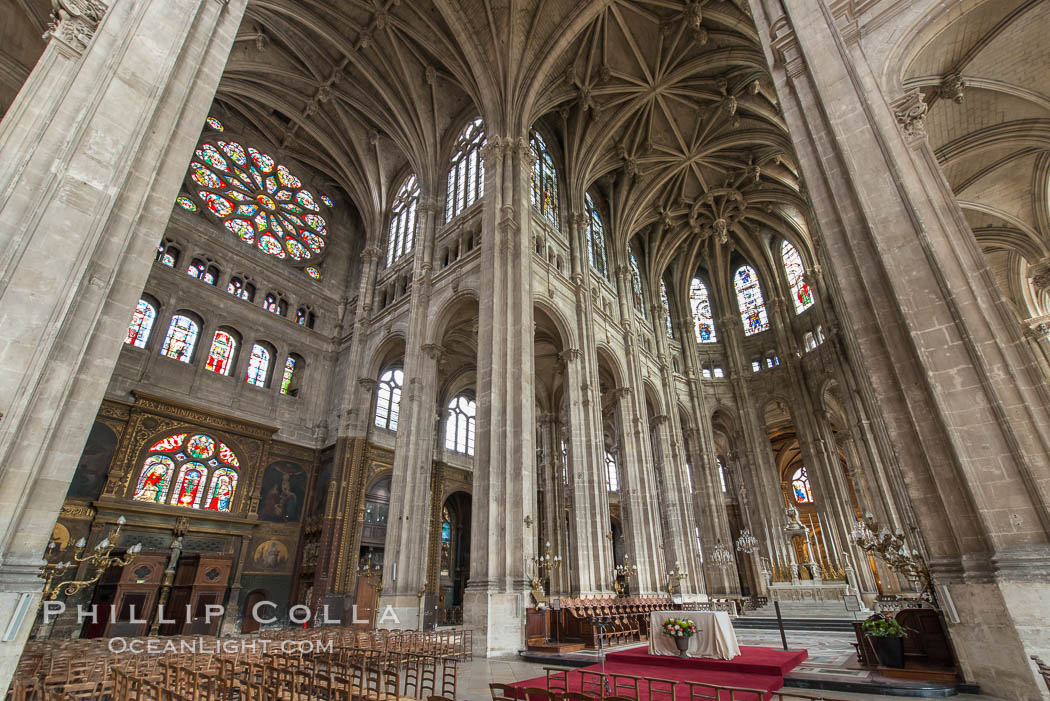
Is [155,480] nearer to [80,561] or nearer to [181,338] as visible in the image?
[80,561]

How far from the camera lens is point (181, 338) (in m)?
17.8

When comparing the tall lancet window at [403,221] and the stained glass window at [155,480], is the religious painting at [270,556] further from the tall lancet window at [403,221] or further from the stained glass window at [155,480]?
the tall lancet window at [403,221]

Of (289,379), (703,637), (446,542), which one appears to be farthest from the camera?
(446,542)

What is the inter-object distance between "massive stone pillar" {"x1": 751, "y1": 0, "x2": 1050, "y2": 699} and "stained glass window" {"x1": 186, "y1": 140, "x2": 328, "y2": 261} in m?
21.6

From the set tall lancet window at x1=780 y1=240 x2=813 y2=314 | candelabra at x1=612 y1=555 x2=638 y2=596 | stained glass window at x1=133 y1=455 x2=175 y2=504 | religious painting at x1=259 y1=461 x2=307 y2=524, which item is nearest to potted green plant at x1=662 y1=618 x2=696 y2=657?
candelabra at x1=612 y1=555 x2=638 y2=596

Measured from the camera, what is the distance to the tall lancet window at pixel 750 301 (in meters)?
28.4

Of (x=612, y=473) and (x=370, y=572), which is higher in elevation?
(x=612, y=473)

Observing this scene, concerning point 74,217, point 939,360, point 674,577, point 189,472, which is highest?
point 74,217

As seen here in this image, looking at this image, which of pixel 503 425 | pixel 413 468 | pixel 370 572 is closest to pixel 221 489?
pixel 370 572

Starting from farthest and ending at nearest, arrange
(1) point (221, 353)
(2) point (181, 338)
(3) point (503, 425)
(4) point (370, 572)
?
(1) point (221, 353), (4) point (370, 572), (2) point (181, 338), (3) point (503, 425)

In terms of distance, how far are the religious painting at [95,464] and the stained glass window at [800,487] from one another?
3870cm

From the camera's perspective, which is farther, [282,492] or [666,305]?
[666,305]

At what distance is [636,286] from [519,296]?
45.1ft

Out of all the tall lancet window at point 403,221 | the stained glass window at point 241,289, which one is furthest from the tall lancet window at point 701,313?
the stained glass window at point 241,289
